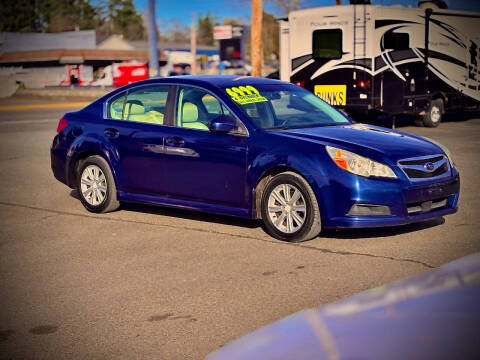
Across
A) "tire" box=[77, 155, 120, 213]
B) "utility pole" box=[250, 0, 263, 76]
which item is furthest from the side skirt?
"utility pole" box=[250, 0, 263, 76]

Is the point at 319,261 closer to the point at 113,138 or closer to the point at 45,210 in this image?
the point at 113,138

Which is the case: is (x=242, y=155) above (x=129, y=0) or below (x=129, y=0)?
below

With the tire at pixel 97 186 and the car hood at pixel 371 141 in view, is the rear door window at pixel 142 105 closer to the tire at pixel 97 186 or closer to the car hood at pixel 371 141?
the tire at pixel 97 186

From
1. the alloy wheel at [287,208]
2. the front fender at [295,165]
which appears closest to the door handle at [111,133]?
the front fender at [295,165]

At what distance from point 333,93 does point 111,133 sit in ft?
36.6

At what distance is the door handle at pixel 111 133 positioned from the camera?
347 inches

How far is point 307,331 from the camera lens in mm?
2635

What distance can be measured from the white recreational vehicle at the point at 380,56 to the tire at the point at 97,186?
1060 cm

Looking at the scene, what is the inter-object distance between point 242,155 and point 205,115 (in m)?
0.74

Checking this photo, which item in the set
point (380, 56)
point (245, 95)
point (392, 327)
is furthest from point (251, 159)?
point (380, 56)

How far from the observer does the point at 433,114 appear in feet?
66.8

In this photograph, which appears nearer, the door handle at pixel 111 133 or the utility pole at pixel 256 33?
the door handle at pixel 111 133

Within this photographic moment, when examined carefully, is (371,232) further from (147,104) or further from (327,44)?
(327,44)

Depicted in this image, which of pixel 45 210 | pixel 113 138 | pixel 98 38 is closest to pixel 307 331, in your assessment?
pixel 113 138
